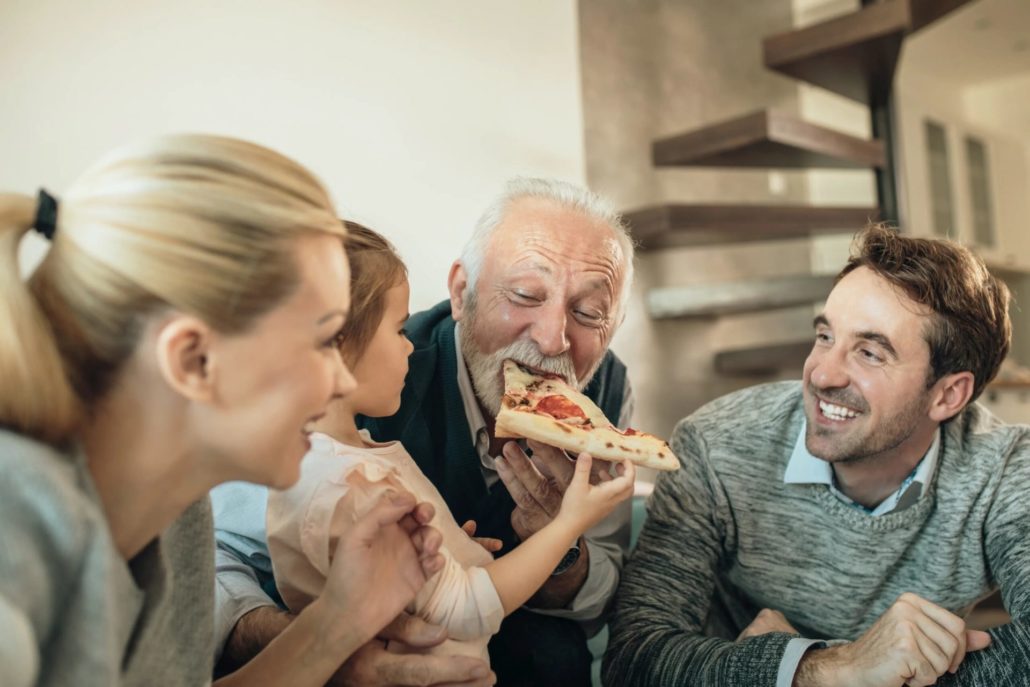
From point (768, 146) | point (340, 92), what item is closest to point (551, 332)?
point (340, 92)

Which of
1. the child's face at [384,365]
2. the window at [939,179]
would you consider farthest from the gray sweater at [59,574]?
the window at [939,179]

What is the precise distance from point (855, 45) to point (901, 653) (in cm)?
277

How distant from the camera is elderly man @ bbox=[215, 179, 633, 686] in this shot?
170 cm

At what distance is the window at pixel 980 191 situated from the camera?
7.20 meters

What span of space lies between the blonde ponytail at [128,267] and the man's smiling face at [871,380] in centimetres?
128

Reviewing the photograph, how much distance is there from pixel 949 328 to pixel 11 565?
1.75m

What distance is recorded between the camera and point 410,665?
4.39 feet

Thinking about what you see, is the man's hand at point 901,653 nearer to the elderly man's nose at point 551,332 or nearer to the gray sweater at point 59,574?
the elderly man's nose at point 551,332

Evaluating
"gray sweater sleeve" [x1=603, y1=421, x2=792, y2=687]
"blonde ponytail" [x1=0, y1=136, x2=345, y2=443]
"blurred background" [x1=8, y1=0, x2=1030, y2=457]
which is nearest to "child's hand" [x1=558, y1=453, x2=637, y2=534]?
"gray sweater sleeve" [x1=603, y1=421, x2=792, y2=687]

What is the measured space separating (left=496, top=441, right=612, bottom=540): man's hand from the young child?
0.48 ft

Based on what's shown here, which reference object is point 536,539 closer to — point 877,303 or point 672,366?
point 877,303

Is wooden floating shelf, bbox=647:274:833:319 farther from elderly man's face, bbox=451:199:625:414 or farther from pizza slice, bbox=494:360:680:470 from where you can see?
pizza slice, bbox=494:360:680:470

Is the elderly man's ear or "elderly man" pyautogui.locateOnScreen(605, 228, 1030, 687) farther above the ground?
the elderly man's ear

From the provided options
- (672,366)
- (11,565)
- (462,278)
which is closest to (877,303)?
(462,278)
